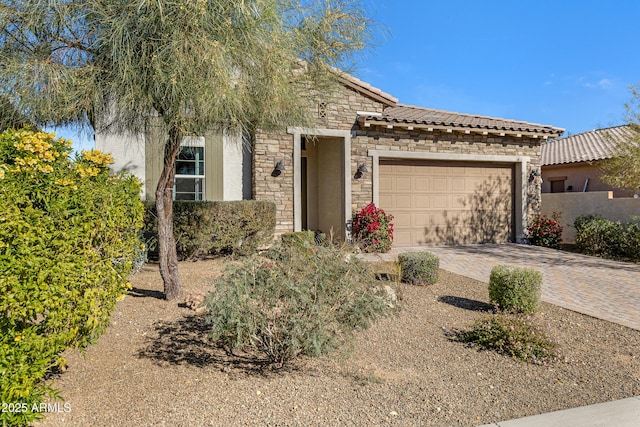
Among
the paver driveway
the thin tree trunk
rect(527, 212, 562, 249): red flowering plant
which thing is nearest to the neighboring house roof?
rect(527, 212, 562, 249): red flowering plant

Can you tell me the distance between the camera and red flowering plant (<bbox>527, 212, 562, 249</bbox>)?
12.9 m

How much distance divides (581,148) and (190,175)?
61.9ft

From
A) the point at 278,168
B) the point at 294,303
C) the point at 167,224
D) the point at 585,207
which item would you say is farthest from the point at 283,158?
the point at 585,207

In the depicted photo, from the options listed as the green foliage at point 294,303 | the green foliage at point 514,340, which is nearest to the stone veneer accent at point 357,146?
the green foliage at point 294,303

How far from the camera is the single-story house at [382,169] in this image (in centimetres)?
1076


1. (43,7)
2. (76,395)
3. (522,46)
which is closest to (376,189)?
(522,46)

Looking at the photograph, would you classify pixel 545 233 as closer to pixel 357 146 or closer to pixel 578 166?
pixel 357 146

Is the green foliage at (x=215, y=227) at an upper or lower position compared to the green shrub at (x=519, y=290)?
upper

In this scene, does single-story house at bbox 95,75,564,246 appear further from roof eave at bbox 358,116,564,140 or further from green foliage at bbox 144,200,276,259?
green foliage at bbox 144,200,276,259

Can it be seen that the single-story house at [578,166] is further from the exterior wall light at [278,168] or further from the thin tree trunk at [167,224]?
the thin tree trunk at [167,224]

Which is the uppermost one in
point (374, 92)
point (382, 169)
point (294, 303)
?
point (374, 92)

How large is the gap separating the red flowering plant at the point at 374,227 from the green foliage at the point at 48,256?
8027 mm

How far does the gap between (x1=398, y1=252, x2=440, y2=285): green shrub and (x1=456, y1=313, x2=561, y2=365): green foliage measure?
2387 mm

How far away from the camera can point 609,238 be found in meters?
11.5
